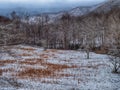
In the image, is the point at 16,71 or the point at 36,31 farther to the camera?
the point at 36,31

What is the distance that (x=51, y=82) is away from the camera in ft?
94.2

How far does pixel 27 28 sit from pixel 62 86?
5320 inches

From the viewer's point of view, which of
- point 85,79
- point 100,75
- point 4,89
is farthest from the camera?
point 100,75

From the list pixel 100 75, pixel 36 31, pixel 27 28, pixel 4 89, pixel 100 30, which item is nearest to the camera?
pixel 4 89

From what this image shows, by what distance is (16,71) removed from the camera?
35375 mm

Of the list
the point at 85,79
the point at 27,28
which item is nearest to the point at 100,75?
the point at 85,79

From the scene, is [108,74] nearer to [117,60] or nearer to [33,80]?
[117,60]

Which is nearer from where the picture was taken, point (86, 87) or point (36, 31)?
point (86, 87)

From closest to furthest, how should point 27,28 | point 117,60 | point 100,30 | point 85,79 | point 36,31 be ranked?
point 85,79
point 117,60
point 100,30
point 36,31
point 27,28

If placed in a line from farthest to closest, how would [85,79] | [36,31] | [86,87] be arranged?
[36,31], [85,79], [86,87]

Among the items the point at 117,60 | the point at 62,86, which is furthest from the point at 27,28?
the point at 62,86

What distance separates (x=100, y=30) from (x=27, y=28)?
46054mm

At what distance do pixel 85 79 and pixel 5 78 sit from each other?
796cm

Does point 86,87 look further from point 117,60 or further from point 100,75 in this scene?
point 117,60
